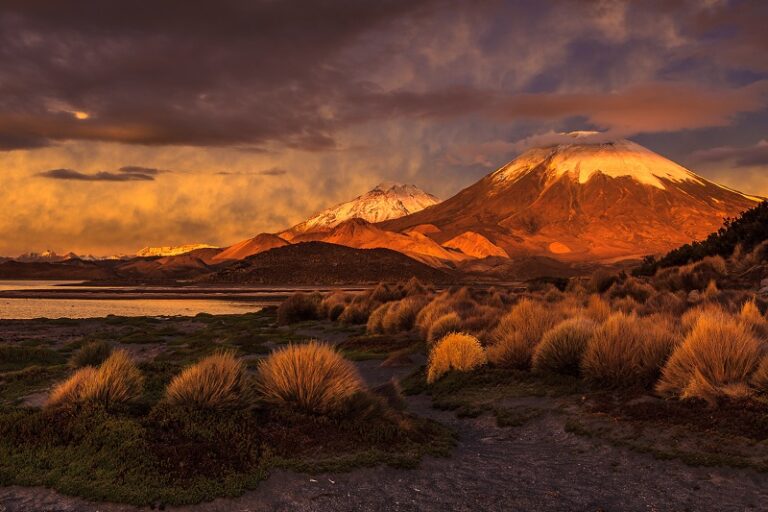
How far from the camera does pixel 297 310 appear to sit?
3425 cm

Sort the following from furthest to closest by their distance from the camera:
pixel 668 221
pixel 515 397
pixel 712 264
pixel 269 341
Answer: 1. pixel 668 221
2. pixel 712 264
3. pixel 269 341
4. pixel 515 397

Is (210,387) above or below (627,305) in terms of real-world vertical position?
below

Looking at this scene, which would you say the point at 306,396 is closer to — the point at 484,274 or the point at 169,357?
the point at 169,357

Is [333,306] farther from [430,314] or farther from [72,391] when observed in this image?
[72,391]

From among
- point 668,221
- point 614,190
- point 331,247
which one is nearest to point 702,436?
point 331,247

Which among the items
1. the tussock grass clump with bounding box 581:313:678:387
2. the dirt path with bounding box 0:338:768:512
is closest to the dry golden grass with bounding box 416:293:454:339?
the tussock grass clump with bounding box 581:313:678:387

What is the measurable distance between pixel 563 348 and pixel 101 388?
27.5 feet

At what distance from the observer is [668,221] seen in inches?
6713

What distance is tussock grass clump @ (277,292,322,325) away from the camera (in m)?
33.2

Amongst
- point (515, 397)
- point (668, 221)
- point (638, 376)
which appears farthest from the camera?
point (668, 221)

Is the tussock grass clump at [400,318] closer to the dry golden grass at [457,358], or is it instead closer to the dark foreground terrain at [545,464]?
the dry golden grass at [457,358]

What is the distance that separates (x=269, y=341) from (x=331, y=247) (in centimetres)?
9204

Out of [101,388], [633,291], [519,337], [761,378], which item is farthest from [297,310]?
[761,378]

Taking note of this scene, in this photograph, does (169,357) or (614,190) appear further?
(614,190)
